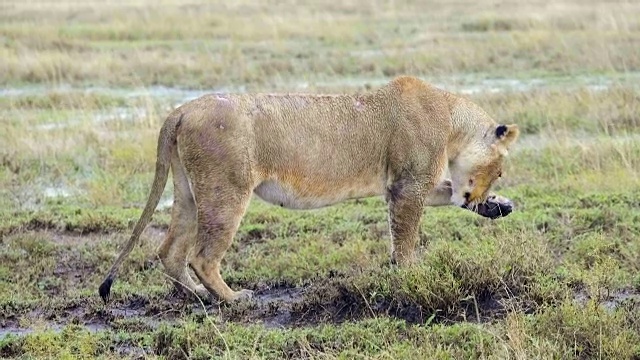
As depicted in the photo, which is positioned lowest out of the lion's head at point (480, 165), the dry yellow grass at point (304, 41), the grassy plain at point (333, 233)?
the dry yellow grass at point (304, 41)

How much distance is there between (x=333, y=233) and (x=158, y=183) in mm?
2020

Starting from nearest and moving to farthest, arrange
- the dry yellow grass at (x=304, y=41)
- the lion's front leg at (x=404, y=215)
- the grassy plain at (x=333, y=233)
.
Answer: the grassy plain at (x=333, y=233), the lion's front leg at (x=404, y=215), the dry yellow grass at (x=304, y=41)

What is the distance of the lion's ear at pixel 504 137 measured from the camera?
21.8ft

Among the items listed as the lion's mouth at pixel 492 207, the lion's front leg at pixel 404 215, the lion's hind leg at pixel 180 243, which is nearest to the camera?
the lion's hind leg at pixel 180 243

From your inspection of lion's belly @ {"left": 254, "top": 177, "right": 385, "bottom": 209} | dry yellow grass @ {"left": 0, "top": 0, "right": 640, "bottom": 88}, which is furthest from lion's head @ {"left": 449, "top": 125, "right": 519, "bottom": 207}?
dry yellow grass @ {"left": 0, "top": 0, "right": 640, "bottom": 88}

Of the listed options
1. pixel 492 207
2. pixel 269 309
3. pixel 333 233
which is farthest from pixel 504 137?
pixel 269 309

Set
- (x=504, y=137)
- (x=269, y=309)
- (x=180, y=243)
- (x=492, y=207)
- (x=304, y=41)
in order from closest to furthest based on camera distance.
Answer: (x=269, y=309) → (x=180, y=243) → (x=504, y=137) → (x=492, y=207) → (x=304, y=41)

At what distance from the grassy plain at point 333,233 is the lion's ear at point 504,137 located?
625mm

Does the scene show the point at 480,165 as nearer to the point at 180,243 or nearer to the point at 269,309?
the point at 269,309

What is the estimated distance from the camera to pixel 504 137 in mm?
6672

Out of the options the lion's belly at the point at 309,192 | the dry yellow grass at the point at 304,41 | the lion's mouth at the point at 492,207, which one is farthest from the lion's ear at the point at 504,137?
the dry yellow grass at the point at 304,41

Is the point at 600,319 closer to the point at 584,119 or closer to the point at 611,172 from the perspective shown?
the point at 611,172

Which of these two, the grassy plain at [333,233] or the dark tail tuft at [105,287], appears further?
the dark tail tuft at [105,287]

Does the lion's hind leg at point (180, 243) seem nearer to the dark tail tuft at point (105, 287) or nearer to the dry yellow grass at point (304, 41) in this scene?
the dark tail tuft at point (105, 287)
